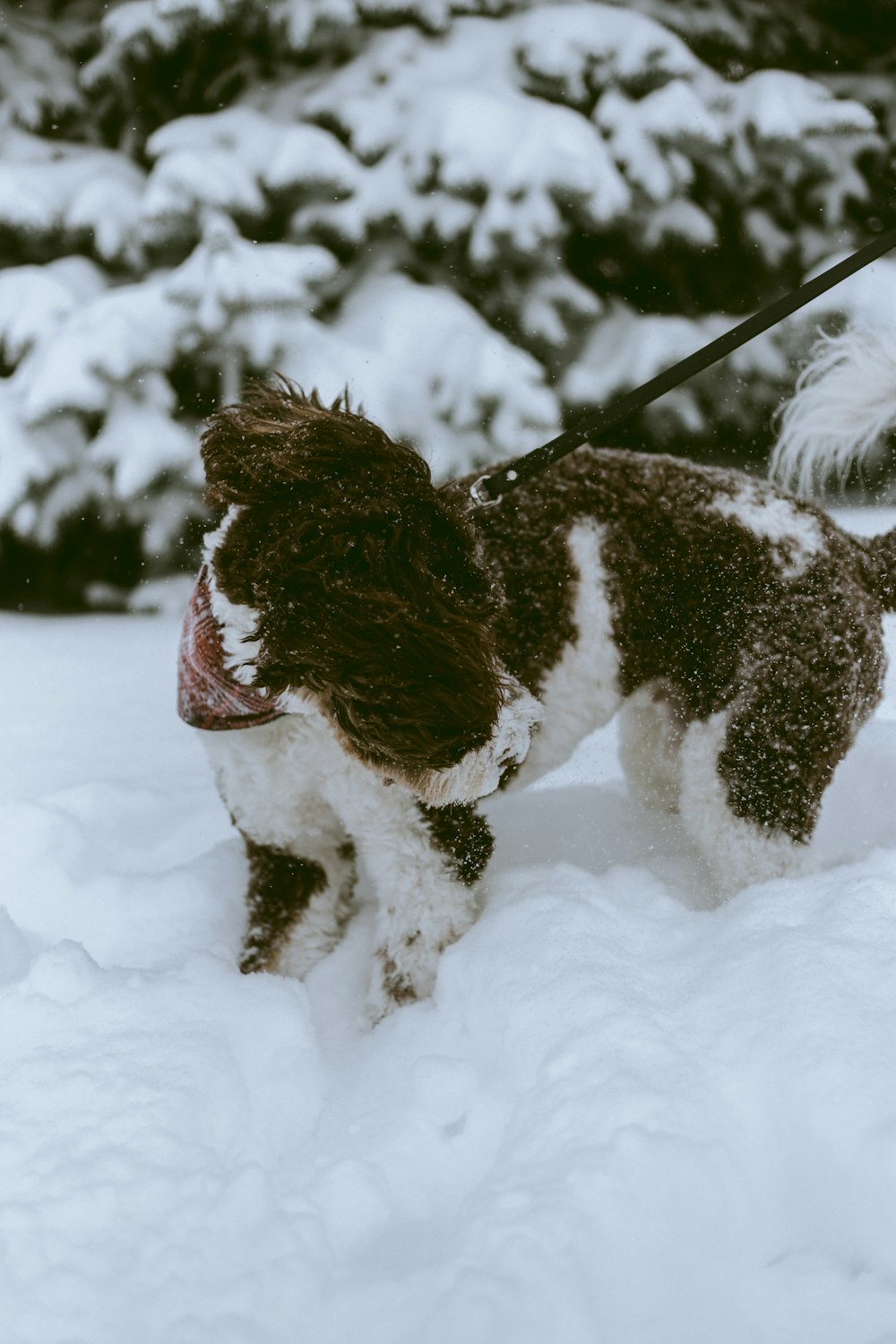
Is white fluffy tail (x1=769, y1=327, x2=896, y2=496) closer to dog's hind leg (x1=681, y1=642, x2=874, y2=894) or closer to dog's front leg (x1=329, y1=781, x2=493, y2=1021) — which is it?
dog's hind leg (x1=681, y1=642, x2=874, y2=894)

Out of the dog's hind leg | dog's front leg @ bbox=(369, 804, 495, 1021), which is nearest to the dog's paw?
dog's front leg @ bbox=(369, 804, 495, 1021)

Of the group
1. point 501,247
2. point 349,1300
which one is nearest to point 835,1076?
point 349,1300

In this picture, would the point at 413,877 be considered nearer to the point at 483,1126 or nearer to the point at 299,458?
the point at 483,1126

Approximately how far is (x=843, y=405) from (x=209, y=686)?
1331mm

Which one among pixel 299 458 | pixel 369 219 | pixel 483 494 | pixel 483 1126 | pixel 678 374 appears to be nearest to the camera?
pixel 483 1126

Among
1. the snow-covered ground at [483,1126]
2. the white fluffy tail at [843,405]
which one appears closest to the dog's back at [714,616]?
the white fluffy tail at [843,405]

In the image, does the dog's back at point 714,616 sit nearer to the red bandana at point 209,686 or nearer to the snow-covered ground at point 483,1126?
the snow-covered ground at point 483,1126

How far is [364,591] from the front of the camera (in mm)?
1320

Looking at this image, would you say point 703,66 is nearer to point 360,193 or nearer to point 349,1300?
point 360,193

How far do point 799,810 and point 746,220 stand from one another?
4342mm

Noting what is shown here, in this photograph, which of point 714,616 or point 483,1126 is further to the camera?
point 714,616

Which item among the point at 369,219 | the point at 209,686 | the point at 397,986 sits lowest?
the point at 397,986

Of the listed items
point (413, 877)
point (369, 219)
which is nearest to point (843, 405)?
point (413, 877)

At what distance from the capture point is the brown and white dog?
4.46ft
